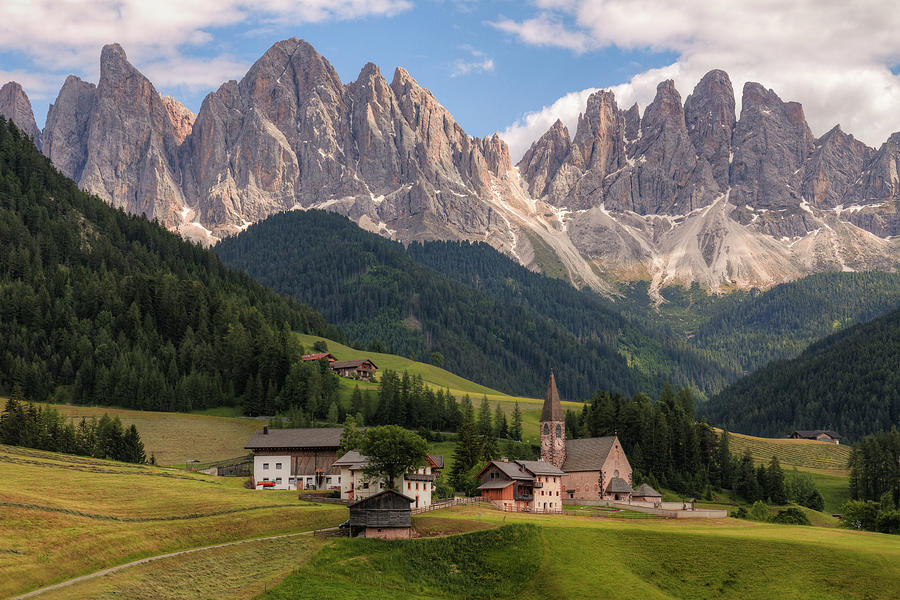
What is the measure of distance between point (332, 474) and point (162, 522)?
44016 millimetres

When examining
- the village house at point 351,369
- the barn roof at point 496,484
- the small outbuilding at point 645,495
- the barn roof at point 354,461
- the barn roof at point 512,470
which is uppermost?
the village house at point 351,369

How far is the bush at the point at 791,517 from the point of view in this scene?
354ft

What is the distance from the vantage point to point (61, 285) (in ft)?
585

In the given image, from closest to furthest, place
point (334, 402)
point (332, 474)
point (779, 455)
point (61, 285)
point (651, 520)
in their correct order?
point (651, 520) < point (332, 474) < point (334, 402) < point (61, 285) < point (779, 455)

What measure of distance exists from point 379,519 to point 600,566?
67.4ft

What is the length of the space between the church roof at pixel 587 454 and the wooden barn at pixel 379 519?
4498 centimetres

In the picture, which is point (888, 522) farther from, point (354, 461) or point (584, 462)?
point (354, 461)

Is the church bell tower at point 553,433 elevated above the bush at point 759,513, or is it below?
above

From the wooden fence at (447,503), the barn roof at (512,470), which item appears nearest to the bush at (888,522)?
the barn roof at (512,470)

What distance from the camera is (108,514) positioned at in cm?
7225

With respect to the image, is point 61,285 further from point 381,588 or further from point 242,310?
point 381,588

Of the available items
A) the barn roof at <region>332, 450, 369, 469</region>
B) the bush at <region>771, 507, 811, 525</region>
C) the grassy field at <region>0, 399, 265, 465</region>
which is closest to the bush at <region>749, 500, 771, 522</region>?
the bush at <region>771, 507, 811, 525</region>

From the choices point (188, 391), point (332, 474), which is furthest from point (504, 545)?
point (188, 391)

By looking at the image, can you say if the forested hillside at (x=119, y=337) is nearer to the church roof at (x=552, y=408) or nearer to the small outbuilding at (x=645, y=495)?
the church roof at (x=552, y=408)
